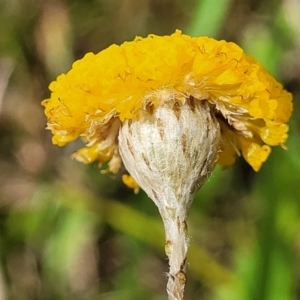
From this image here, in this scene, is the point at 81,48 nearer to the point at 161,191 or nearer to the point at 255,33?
the point at 255,33

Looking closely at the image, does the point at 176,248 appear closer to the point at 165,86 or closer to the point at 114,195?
the point at 165,86

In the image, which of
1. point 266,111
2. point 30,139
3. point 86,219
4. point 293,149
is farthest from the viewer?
point 30,139

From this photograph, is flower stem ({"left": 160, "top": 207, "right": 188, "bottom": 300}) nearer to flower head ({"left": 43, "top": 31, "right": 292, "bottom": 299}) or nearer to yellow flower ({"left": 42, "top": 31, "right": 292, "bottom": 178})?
flower head ({"left": 43, "top": 31, "right": 292, "bottom": 299})

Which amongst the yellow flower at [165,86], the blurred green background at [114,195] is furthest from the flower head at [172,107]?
the blurred green background at [114,195]

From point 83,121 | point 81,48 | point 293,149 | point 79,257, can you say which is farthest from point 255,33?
point 83,121

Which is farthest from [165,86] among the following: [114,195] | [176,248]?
[114,195]

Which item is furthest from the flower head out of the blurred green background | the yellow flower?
the blurred green background
